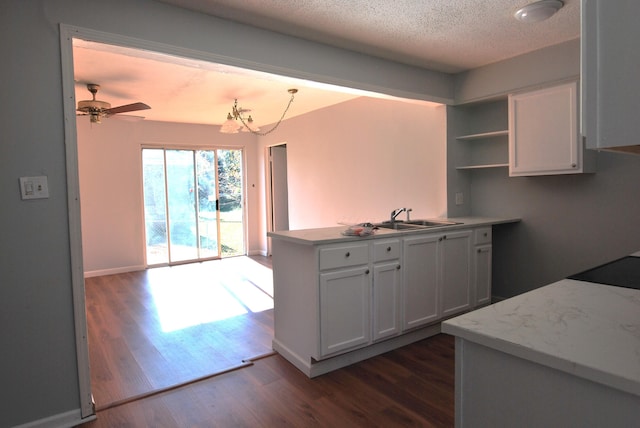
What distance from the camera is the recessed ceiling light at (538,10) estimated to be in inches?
94.3

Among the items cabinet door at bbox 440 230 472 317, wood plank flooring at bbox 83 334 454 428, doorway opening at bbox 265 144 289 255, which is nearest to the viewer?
wood plank flooring at bbox 83 334 454 428

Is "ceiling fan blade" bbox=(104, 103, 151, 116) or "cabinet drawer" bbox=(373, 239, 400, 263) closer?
"cabinet drawer" bbox=(373, 239, 400, 263)

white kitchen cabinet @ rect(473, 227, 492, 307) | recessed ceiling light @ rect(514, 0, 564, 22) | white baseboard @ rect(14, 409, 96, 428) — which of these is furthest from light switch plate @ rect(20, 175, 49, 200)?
white kitchen cabinet @ rect(473, 227, 492, 307)

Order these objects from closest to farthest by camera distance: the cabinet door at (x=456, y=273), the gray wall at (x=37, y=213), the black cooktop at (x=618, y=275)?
the black cooktop at (x=618, y=275)
the gray wall at (x=37, y=213)
the cabinet door at (x=456, y=273)

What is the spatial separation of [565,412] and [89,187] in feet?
21.1

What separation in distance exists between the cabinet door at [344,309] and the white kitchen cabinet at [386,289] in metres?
0.08

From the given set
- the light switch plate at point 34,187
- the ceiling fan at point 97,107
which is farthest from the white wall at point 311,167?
the light switch plate at point 34,187

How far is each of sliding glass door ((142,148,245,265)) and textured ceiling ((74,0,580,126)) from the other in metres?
2.05

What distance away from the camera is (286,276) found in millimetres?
2857

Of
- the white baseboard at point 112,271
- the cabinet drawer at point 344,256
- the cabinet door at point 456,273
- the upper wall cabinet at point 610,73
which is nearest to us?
the upper wall cabinet at point 610,73

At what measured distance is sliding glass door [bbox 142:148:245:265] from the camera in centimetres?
647

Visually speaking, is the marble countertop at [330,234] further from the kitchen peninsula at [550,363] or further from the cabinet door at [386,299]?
the kitchen peninsula at [550,363]

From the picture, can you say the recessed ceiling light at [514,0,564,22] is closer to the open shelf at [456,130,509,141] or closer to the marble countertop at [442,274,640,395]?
the open shelf at [456,130,509,141]

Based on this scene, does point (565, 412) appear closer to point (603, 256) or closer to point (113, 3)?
point (113, 3)
